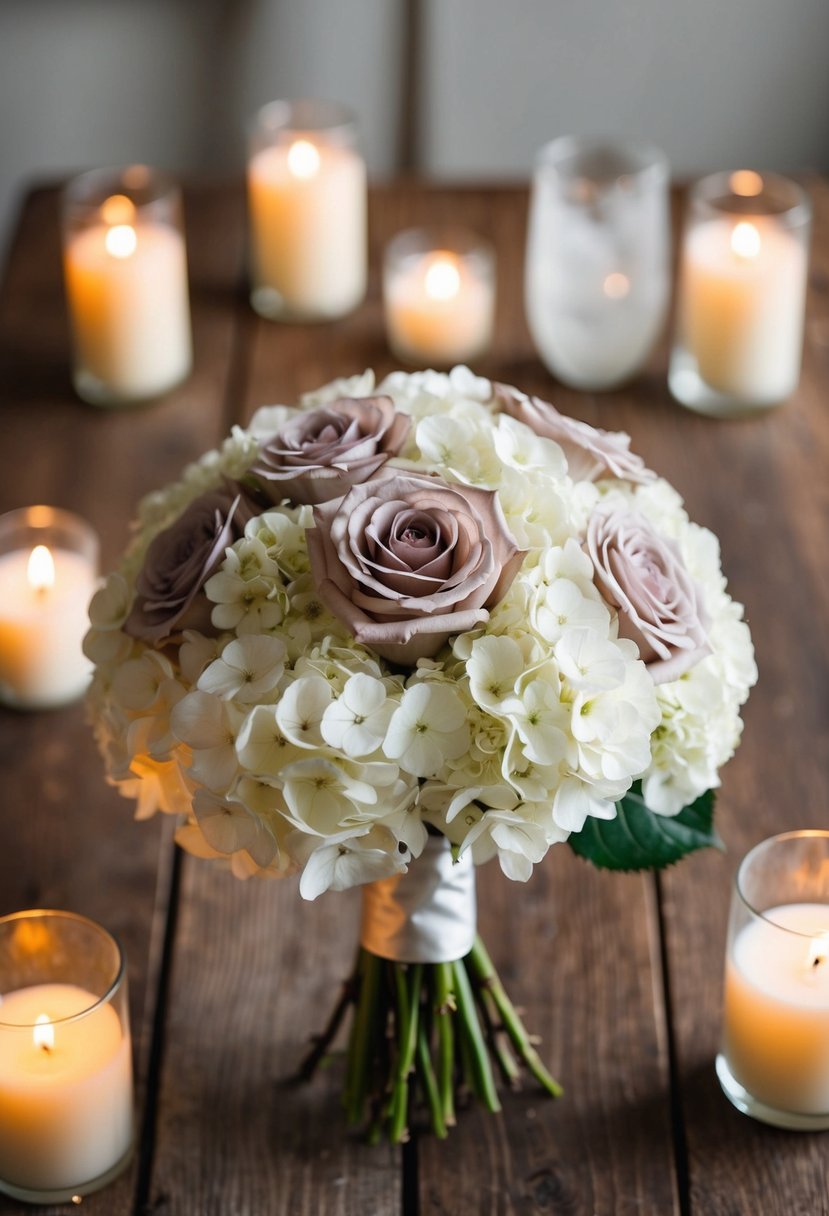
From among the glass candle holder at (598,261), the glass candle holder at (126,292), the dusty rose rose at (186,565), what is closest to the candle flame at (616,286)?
the glass candle holder at (598,261)

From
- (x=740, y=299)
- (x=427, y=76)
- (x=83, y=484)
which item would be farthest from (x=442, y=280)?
(x=427, y=76)

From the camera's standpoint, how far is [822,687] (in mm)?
1132

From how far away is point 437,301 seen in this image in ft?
4.76

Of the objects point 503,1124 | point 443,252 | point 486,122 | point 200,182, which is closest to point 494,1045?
point 503,1124

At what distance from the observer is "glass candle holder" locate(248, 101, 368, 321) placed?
152 centimetres

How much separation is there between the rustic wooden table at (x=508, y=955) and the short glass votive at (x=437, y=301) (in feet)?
0.43

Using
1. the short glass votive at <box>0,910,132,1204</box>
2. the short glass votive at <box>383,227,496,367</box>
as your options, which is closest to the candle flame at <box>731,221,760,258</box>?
the short glass votive at <box>383,227,496,367</box>

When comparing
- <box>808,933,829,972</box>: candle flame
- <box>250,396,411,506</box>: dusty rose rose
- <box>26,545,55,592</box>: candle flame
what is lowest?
<box>26,545,55,592</box>: candle flame

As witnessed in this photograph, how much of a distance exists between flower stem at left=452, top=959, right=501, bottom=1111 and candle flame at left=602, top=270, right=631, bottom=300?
2.56 ft

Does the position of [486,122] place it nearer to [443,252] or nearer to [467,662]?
[443,252]

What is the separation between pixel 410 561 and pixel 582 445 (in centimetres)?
15

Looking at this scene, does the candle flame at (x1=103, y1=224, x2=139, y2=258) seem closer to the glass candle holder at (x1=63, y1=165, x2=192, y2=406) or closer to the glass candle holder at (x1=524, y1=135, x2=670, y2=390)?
the glass candle holder at (x1=63, y1=165, x2=192, y2=406)

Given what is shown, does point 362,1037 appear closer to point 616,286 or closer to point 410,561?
point 410,561

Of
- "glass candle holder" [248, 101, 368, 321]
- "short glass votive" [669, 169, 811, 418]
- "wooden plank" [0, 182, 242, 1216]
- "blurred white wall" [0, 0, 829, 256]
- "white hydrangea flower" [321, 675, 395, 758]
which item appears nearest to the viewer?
"white hydrangea flower" [321, 675, 395, 758]
